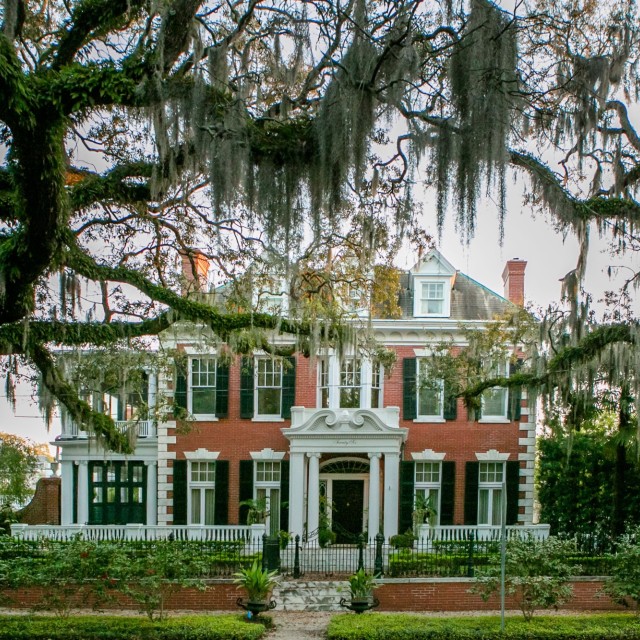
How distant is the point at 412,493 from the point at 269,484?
3650 millimetres

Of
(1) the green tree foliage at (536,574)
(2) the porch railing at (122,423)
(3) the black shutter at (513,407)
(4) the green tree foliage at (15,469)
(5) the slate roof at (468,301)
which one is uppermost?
(5) the slate roof at (468,301)

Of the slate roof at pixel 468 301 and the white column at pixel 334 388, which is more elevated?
the slate roof at pixel 468 301

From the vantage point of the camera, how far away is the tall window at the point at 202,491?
23.5 meters

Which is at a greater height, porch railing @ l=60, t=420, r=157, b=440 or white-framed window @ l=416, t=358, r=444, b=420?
white-framed window @ l=416, t=358, r=444, b=420

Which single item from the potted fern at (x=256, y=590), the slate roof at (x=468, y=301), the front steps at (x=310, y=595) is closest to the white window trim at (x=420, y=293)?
the slate roof at (x=468, y=301)

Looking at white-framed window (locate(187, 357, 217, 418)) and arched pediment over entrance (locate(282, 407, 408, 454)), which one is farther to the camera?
white-framed window (locate(187, 357, 217, 418))

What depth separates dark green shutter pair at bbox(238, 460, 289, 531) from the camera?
23.0 m

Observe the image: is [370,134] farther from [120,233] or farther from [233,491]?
[233,491]

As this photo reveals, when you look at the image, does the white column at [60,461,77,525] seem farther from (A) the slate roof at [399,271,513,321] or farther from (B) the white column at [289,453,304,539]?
(A) the slate roof at [399,271,513,321]

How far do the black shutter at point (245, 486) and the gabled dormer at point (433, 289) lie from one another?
5829mm

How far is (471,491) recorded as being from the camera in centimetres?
2311

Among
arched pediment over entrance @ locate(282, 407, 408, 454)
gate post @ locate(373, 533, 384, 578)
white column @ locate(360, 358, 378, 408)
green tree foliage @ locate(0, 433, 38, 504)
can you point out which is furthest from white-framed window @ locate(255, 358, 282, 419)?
green tree foliage @ locate(0, 433, 38, 504)

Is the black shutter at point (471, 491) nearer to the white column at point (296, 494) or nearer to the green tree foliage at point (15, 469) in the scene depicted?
the white column at point (296, 494)

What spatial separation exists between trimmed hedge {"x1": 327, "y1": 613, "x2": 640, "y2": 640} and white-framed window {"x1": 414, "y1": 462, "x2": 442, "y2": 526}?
969cm
